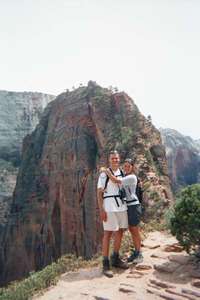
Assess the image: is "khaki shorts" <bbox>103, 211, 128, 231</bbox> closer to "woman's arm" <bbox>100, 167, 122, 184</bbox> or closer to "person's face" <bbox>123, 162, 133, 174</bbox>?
"woman's arm" <bbox>100, 167, 122, 184</bbox>

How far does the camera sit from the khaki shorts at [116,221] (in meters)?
8.02

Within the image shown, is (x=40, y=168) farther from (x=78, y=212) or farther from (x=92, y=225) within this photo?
(x=92, y=225)

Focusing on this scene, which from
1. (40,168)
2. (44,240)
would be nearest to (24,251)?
(44,240)

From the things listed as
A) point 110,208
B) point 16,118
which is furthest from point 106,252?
point 16,118

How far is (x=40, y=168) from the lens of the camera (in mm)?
38375

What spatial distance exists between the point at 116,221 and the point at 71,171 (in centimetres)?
2456

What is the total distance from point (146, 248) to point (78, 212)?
20920 millimetres

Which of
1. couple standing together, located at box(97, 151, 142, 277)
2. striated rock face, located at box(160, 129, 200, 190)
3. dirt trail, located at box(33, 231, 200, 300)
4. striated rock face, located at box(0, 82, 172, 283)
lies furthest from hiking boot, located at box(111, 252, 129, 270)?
striated rock face, located at box(160, 129, 200, 190)

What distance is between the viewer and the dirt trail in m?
7.12

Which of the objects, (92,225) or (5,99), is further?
(5,99)

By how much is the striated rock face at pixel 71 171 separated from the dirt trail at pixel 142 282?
336 inches

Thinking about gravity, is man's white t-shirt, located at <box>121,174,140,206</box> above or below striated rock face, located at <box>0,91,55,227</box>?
below

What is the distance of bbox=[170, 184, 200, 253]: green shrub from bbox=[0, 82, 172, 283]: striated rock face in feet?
28.1

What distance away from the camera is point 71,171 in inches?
1280
